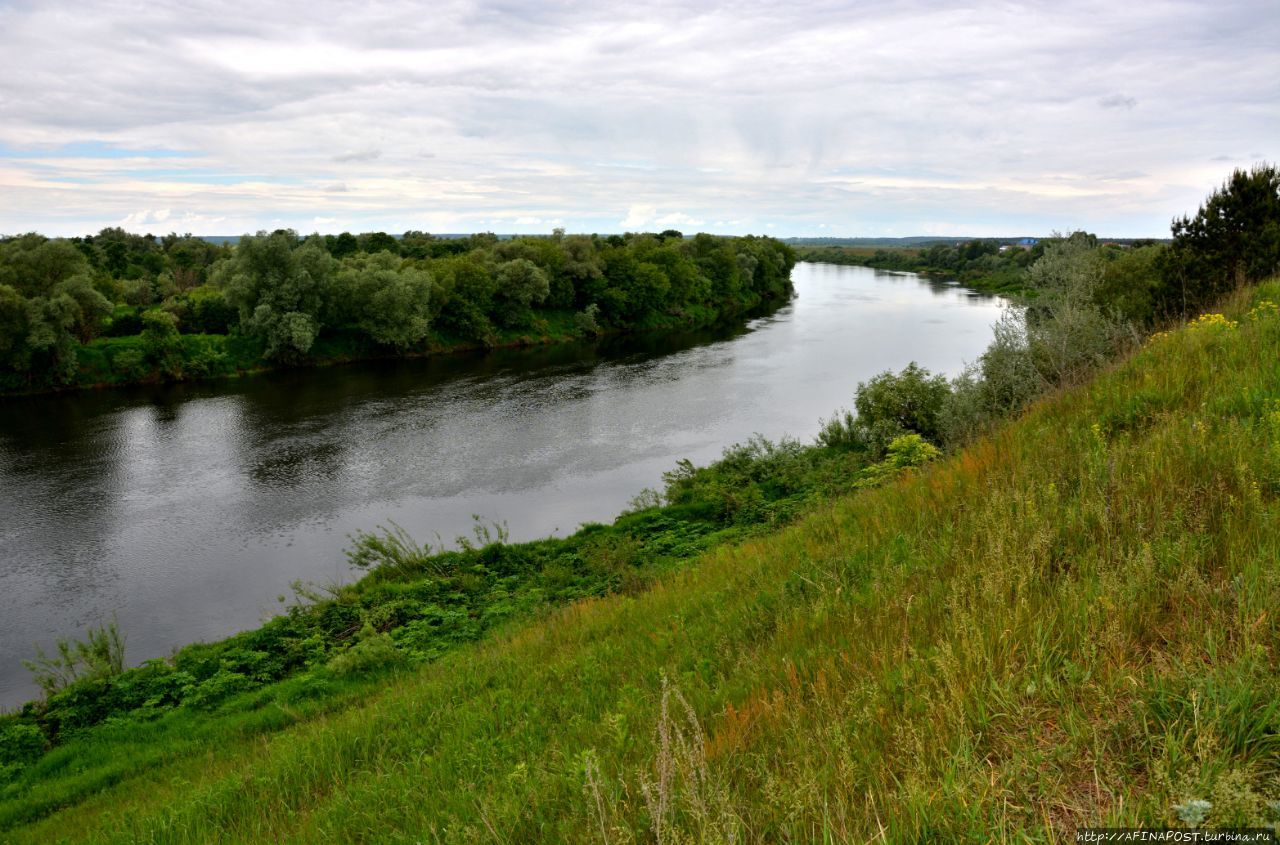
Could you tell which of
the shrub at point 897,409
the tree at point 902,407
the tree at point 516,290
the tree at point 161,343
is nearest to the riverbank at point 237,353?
the tree at point 161,343

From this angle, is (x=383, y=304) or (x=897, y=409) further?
(x=383, y=304)

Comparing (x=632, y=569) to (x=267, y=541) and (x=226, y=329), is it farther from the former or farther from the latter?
(x=226, y=329)

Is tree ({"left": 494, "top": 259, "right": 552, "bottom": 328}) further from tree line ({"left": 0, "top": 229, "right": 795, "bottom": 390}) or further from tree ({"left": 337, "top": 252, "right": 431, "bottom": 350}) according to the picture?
tree ({"left": 337, "top": 252, "right": 431, "bottom": 350})

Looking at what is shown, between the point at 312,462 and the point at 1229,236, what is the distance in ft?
116

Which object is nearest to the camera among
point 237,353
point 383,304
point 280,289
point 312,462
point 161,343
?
point 312,462

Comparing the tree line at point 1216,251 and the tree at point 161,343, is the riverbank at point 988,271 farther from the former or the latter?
the tree at point 161,343

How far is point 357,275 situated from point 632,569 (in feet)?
148

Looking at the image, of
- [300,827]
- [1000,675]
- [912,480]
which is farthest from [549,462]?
[1000,675]

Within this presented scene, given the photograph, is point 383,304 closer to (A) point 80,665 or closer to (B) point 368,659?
(A) point 80,665

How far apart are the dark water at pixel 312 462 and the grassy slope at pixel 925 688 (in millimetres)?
12943

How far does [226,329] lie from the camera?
5109 centimetres

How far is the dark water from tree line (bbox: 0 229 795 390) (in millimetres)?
2767

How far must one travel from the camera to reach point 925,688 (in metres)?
3.58

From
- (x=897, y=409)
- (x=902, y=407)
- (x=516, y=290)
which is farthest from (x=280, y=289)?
(x=902, y=407)
